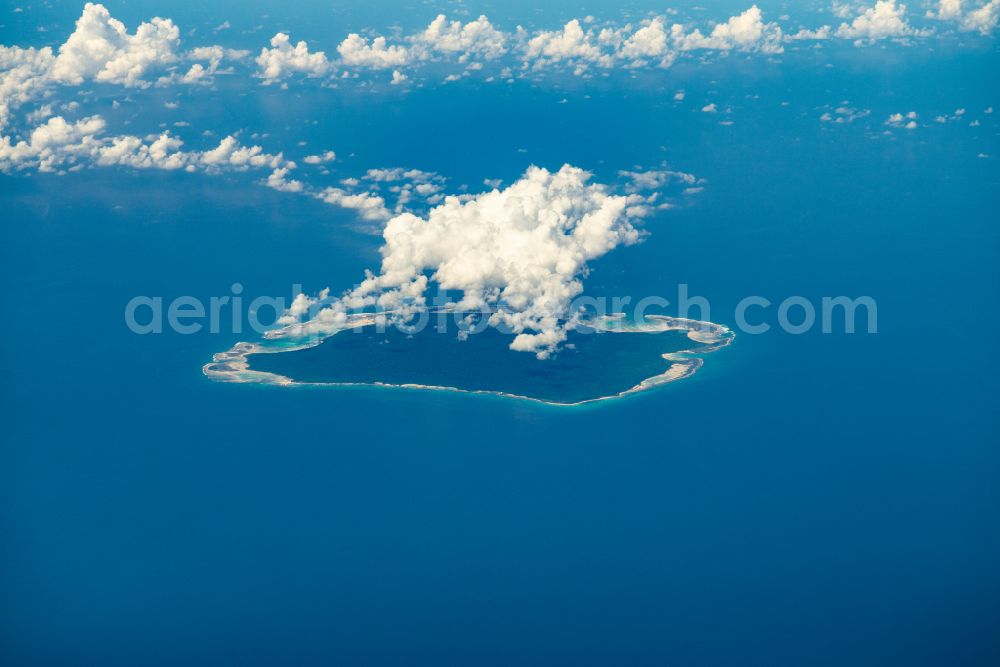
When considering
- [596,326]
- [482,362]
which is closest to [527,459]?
[482,362]

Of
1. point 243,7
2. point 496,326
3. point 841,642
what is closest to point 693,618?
point 841,642

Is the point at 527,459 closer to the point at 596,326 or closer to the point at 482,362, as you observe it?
the point at 482,362

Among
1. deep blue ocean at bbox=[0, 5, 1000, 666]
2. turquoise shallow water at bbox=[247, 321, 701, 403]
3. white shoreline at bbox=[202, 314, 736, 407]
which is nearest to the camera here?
deep blue ocean at bbox=[0, 5, 1000, 666]

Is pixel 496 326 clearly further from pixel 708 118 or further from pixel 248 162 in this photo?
pixel 708 118

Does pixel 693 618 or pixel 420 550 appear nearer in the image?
pixel 693 618

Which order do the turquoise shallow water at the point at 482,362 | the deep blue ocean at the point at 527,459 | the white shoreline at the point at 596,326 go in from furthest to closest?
the turquoise shallow water at the point at 482,362 < the white shoreline at the point at 596,326 < the deep blue ocean at the point at 527,459
